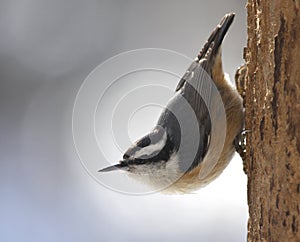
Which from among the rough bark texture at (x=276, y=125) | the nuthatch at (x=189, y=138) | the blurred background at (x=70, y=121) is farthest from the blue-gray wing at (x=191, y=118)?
the blurred background at (x=70, y=121)

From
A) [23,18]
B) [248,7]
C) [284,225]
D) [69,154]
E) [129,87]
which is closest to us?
[284,225]

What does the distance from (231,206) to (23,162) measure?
120cm

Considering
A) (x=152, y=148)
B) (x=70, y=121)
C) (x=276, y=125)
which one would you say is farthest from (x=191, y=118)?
(x=70, y=121)

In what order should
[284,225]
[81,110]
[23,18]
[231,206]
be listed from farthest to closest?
[23,18] → [231,206] → [81,110] → [284,225]

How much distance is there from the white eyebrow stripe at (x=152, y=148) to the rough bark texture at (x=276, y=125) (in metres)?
0.62

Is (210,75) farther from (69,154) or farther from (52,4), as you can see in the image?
(52,4)

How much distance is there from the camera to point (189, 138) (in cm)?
209

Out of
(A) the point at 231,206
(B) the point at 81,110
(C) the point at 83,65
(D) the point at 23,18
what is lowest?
(A) the point at 231,206

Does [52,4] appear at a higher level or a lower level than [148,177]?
higher

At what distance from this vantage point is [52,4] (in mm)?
3898

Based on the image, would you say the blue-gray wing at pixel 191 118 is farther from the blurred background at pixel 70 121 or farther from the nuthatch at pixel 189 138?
the blurred background at pixel 70 121

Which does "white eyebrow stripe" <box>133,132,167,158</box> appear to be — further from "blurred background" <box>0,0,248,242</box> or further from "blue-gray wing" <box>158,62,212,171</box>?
"blurred background" <box>0,0,248,242</box>

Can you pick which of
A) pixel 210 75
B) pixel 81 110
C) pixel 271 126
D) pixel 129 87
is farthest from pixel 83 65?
pixel 271 126

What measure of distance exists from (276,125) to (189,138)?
0.68m
